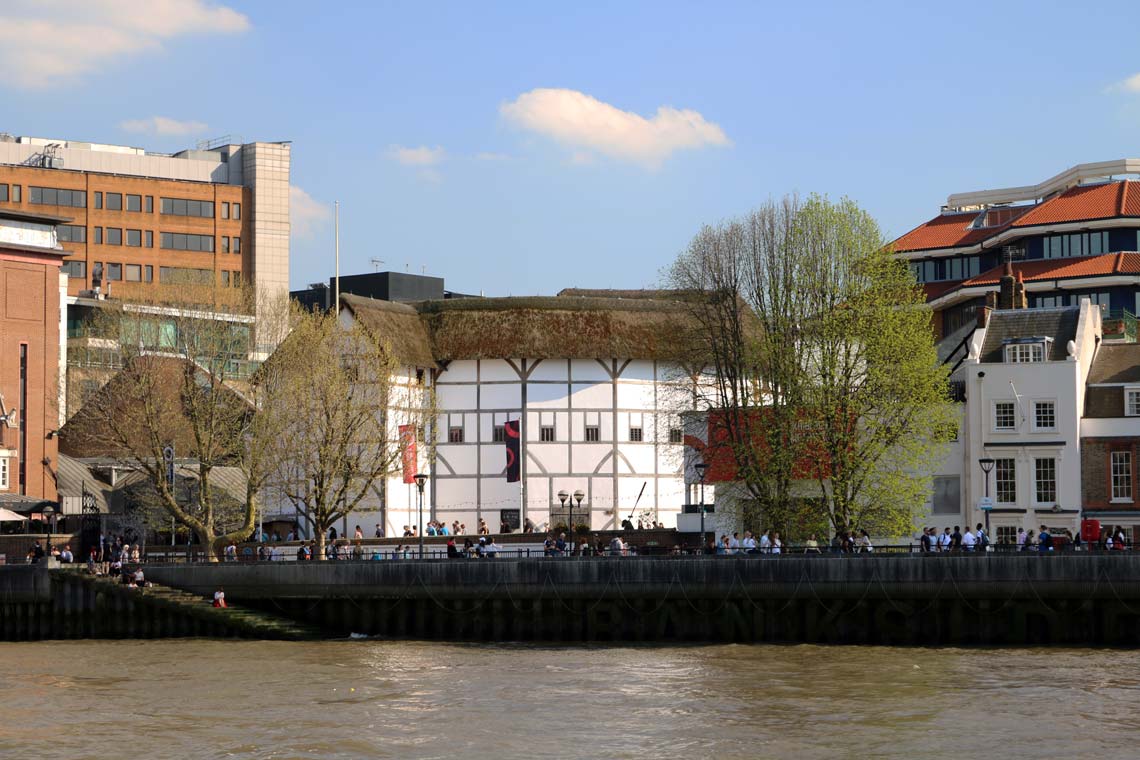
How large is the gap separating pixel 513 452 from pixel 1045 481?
23.3 meters

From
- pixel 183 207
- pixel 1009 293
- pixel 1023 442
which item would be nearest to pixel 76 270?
pixel 183 207

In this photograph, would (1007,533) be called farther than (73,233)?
No

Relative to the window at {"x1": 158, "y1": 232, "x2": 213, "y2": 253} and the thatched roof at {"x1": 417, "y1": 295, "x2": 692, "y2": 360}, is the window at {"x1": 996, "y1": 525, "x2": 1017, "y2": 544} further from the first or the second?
the window at {"x1": 158, "y1": 232, "x2": 213, "y2": 253}

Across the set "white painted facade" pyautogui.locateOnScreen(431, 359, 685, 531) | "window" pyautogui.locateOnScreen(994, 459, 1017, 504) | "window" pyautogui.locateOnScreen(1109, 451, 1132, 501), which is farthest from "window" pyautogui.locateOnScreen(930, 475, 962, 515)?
"white painted facade" pyautogui.locateOnScreen(431, 359, 685, 531)

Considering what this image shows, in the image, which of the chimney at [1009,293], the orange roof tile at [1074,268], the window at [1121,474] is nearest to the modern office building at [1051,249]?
Answer: the orange roof tile at [1074,268]

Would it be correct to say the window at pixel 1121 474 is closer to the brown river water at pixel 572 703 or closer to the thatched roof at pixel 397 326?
the brown river water at pixel 572 703

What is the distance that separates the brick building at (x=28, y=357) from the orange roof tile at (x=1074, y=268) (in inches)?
1941

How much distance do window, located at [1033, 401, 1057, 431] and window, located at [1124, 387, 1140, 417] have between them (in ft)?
8.29

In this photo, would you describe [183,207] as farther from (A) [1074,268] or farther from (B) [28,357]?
(A) [1074,268]

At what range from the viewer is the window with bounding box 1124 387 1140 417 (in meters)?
62.4

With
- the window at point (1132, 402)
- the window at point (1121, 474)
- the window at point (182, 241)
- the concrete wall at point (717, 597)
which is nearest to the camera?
the concrete wall at point (717, 597)

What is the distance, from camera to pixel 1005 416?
211 ft

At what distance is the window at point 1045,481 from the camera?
6288cm

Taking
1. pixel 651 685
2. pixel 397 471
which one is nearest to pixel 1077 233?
pixel 397 471
